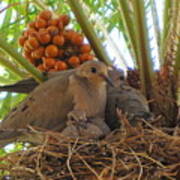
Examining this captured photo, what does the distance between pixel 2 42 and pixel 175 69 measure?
976 mm

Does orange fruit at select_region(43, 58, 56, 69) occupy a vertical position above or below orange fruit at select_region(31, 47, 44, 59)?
below

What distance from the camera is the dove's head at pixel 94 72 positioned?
404 centimetres

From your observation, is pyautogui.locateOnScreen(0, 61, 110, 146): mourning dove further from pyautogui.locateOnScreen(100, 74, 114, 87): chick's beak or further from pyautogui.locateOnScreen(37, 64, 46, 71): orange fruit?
pyautogui.locateOnScreen(37, 64, 46, 71): orange fruit

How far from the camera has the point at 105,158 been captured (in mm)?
3367

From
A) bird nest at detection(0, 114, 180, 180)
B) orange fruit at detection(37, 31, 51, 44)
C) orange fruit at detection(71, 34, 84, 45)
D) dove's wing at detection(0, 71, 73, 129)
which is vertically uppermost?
orange fruit at detection(37, 31, 51, 44)

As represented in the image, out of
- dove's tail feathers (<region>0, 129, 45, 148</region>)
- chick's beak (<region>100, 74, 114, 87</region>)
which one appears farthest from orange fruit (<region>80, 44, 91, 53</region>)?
dove's tail feathers (<region>0, 129, 45, 148</region>)

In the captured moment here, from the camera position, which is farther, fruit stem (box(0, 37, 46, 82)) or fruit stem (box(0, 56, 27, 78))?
fruit stem (box(0, 56, 27, 78))

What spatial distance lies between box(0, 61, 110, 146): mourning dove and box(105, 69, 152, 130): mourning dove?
7cm

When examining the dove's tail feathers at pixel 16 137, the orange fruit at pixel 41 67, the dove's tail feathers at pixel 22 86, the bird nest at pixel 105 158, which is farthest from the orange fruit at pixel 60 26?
the bird nest at pixel 105 158

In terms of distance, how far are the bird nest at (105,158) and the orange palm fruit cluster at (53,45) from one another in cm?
87

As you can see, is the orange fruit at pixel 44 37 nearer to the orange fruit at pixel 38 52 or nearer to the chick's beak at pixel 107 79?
the orange fruit at pixel 38 52

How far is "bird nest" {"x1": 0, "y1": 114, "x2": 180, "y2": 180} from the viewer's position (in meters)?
3.35

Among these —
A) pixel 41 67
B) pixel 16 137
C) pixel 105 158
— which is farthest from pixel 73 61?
pixel 105 158

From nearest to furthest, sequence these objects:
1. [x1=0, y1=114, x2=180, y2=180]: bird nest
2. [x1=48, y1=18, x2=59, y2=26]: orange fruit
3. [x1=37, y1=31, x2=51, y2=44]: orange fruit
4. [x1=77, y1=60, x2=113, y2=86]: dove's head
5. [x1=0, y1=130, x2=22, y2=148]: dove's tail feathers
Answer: [x1=0, y1=114, x2=180, y2=180]: bird nest
[x1=0, y1=130, x2=22, y2=148]: dove's tail feathers
[x1=77, y1=60, x2=113, y2=86]: dove's head
[x1=37, y1=31, x2=51, y2=44]: orange fruit
[x1=48, y1=18, x2=59, y2=26]: orange fruit
